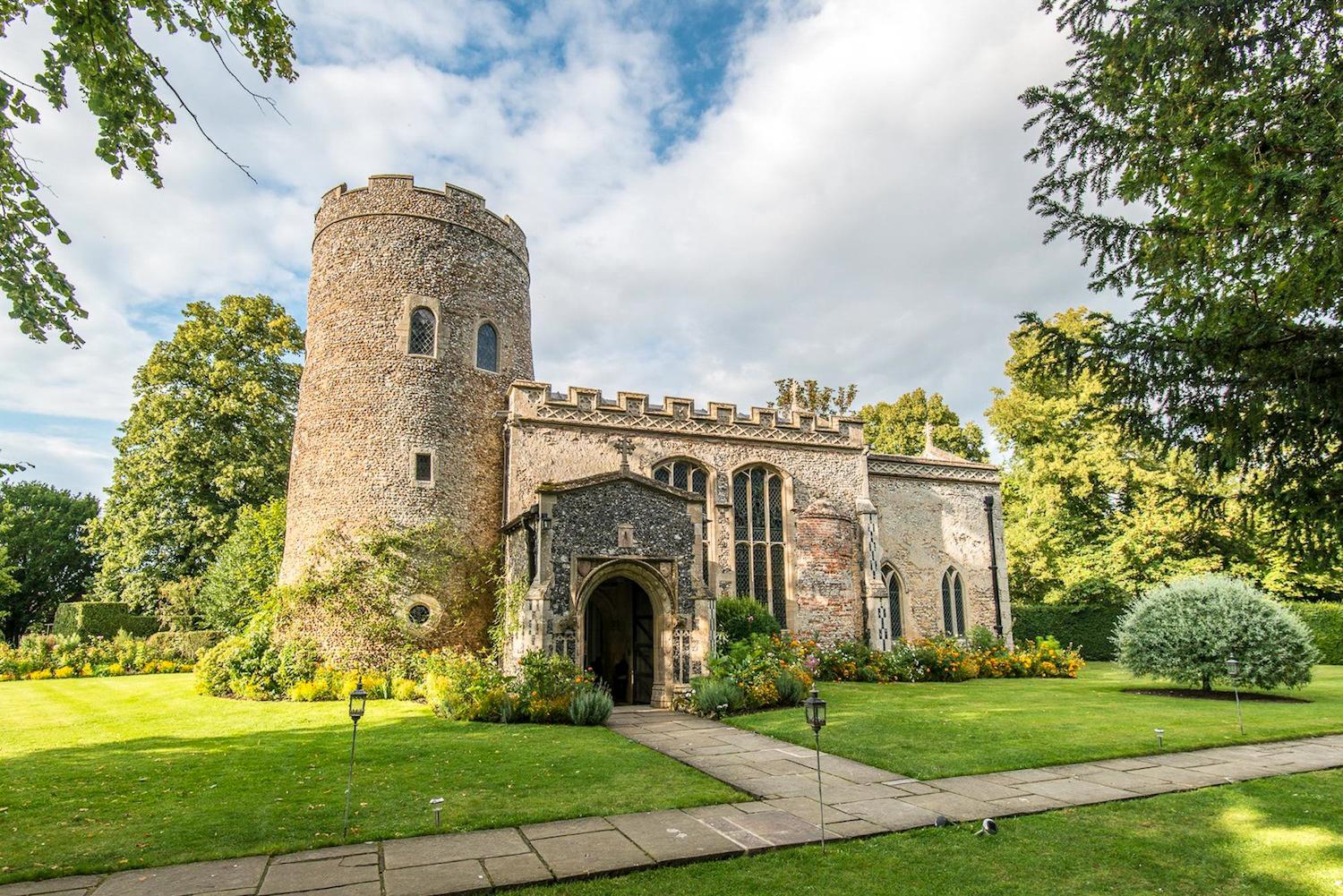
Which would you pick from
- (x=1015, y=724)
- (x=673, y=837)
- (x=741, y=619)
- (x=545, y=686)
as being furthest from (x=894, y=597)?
(x=673, y=837)

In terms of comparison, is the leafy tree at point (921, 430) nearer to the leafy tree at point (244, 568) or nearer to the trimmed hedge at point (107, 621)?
the leafy tree at point (244, 568)

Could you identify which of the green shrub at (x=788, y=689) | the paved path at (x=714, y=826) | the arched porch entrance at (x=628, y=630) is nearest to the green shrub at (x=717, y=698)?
the green shrub at (x=788, y=689)

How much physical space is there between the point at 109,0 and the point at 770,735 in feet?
33.6


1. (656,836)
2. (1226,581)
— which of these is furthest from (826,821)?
(1226,581)

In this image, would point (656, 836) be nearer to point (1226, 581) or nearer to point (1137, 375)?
point (1137, 375)

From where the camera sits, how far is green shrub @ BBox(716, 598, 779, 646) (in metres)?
17.1

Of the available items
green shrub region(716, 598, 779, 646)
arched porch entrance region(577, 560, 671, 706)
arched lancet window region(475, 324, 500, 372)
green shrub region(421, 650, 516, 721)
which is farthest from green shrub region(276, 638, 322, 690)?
green shrub region(716, 598, 779, 646)

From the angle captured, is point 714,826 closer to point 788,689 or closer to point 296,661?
point 788,689

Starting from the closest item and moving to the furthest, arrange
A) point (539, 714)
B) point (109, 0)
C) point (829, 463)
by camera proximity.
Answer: point (109, 0)
point (539, 714)
point (829, 463)

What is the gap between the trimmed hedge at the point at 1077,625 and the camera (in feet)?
85.1

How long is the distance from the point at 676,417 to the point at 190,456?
16369 millimetres

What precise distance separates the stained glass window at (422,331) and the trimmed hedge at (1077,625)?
21.1 m

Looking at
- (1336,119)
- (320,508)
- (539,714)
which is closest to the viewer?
(1336,119)

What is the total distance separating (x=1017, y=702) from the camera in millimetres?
13820
